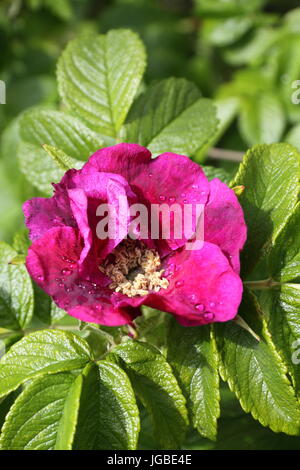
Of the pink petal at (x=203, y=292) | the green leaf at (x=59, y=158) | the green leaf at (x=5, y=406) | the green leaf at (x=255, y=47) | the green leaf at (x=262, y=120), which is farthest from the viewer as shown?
the green leaf at (x=255, y=47)

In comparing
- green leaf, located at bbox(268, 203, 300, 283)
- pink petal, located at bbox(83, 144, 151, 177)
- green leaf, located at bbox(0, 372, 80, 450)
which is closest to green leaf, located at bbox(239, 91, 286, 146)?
green leaf, located at bbox(268, 203, 300, 283)

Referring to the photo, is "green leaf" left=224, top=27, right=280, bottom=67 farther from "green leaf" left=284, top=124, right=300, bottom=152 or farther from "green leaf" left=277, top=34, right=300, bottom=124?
"green leaf" left=284, top=124, right=300, bottom=152

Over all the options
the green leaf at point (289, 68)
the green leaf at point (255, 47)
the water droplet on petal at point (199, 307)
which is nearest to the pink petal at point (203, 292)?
the water droplet on petal at point (199, 307)

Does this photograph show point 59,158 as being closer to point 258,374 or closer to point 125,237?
point 125,237

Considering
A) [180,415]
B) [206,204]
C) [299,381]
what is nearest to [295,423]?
[299,381]

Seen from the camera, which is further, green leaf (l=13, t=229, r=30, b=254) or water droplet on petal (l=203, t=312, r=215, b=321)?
green leaf (l=13, t=229, r=30, b=254)

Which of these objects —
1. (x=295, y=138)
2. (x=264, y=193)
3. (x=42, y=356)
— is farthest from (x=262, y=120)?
(x=42, y=356)

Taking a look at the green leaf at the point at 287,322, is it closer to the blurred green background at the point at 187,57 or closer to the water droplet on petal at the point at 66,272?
the water droplet on petal at the point at 66,272
